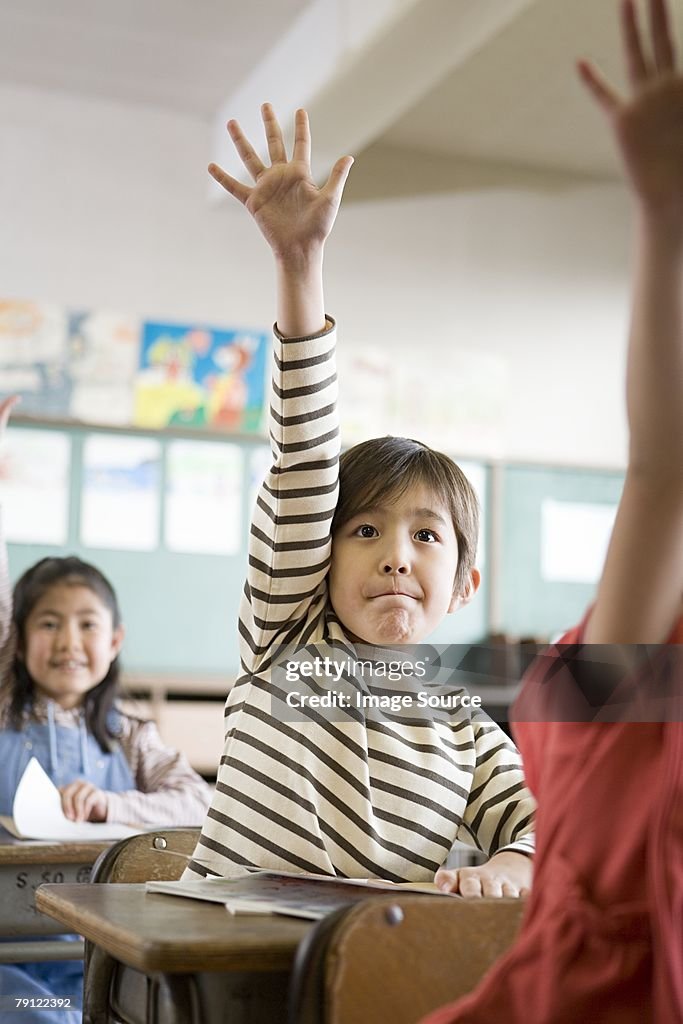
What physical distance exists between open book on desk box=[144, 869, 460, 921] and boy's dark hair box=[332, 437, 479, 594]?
0.28 meters

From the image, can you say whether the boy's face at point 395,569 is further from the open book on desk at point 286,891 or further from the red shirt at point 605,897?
the red shirt at point 605,897

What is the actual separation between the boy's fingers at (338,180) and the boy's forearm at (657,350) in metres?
0.39

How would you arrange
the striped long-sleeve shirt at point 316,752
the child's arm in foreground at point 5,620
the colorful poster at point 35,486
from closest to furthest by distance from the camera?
the striped long-sleeve shirt at point 316,752, the child's arm in foreground at point 5,620, the colorful poster at point 35,486

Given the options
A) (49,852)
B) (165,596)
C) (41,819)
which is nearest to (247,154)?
(49,852)

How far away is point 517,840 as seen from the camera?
0.85m

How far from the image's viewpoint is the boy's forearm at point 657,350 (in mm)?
455

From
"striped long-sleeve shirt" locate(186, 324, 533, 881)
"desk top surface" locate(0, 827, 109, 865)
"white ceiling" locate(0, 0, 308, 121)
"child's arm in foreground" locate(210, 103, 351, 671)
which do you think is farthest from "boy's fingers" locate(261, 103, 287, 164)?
"white ceiling" locate(0, 0, 308, 121)

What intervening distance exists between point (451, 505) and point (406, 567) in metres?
0.08

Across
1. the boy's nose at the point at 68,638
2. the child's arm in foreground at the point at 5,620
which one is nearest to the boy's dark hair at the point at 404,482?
the child's arm in foreground at the point at 5,620

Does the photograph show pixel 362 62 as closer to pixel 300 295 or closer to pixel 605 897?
pixel 300 295

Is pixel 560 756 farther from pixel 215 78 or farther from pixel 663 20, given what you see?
pixel 215 78

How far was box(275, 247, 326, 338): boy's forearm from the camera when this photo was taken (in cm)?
83

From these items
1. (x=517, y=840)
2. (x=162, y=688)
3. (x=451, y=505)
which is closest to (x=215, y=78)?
(x=162, y=688)

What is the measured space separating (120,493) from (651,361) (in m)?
2.80
